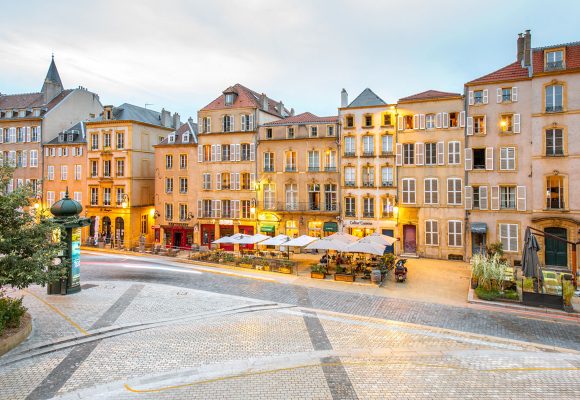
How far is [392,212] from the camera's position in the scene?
3234 cm

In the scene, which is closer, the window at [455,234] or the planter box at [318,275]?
the planter box at [318,275]

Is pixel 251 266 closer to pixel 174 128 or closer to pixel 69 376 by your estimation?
pixel 69 376

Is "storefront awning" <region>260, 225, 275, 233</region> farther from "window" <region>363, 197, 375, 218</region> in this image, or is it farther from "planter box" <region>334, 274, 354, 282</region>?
"planter box" <region>334, 274, 354, 282</region>

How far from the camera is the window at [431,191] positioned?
1225 inches

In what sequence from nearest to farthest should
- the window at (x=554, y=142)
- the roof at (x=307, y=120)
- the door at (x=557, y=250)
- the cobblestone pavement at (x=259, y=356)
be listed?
the cobblestone pavement at (x=259, y=356), the door at (x=557, y=250), the window at (x=554, y=142), the roof at (x=307, y=120)

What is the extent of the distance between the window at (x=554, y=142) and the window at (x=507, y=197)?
3.38 m

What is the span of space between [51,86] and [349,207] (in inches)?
1523

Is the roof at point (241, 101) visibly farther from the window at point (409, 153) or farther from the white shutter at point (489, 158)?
the white shutter at point (489, 158)

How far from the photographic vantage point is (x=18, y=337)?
42.7 ft

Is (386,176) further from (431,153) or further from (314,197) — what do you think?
(314,197)

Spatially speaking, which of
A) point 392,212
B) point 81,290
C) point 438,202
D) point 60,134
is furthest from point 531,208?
point 60,134

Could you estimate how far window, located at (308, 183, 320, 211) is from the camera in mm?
34625

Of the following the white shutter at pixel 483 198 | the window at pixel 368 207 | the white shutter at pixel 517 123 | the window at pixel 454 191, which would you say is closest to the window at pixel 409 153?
the window at pixel 454 191

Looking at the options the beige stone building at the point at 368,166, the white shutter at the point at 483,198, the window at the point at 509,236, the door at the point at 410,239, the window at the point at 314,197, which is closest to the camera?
the window at the point at 509,236
